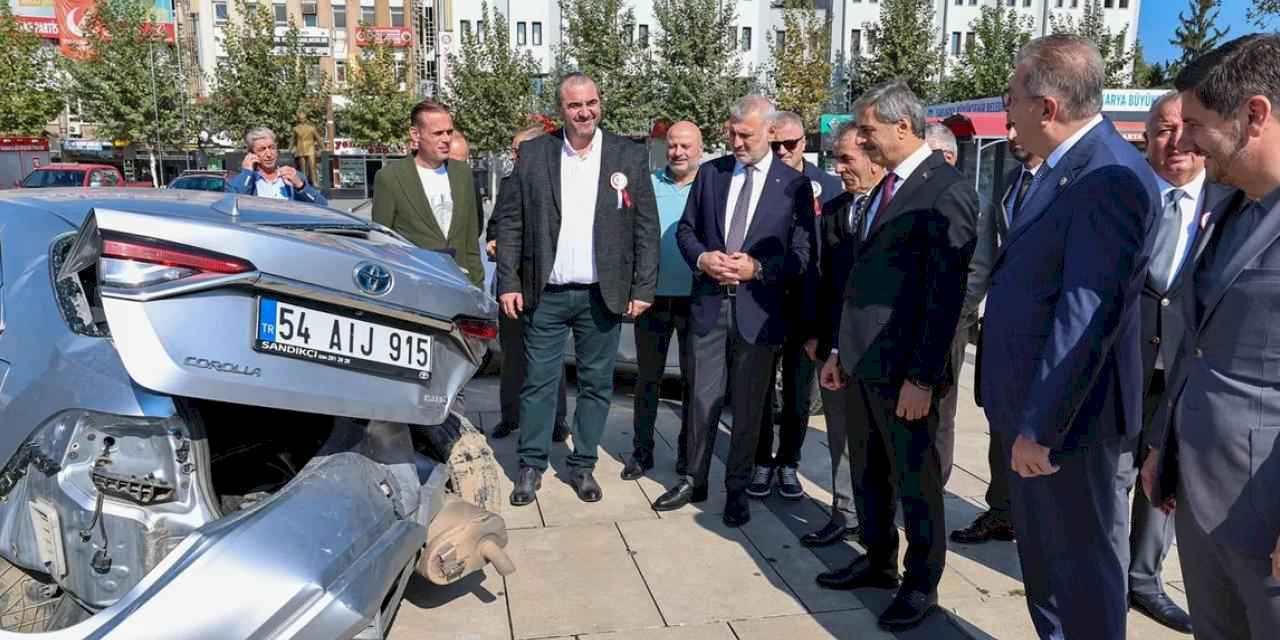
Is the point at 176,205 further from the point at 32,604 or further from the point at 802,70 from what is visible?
the point at 802,70

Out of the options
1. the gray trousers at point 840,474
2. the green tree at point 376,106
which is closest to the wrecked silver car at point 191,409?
the gray trousers at point 840,474

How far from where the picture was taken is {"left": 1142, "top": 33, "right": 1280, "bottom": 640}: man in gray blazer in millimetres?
1754

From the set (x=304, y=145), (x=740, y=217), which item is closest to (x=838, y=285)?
(x=740, y=217)

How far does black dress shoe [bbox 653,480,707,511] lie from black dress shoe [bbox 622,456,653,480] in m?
0.38

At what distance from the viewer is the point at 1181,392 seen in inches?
78.9

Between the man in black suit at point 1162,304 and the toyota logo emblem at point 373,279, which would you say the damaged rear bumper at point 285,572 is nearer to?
the toyota logo emblem at point 373,279

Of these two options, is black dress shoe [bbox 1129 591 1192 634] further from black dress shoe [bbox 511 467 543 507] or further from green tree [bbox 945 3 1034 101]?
green tree [bbox 945 3 1034 101]

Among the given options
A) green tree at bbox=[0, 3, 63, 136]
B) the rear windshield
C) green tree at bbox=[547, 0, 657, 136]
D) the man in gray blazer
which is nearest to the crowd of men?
the man in gray blazer

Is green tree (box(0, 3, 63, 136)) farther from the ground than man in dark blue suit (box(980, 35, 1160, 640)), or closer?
farther from the ground

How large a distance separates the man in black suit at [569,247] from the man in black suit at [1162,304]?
7.11ft

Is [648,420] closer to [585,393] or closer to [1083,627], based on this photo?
[585,393]

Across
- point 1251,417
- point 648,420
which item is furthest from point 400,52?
point 1251,417

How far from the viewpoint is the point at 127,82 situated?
34.7 m

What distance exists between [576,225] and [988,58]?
41285 millimetres
